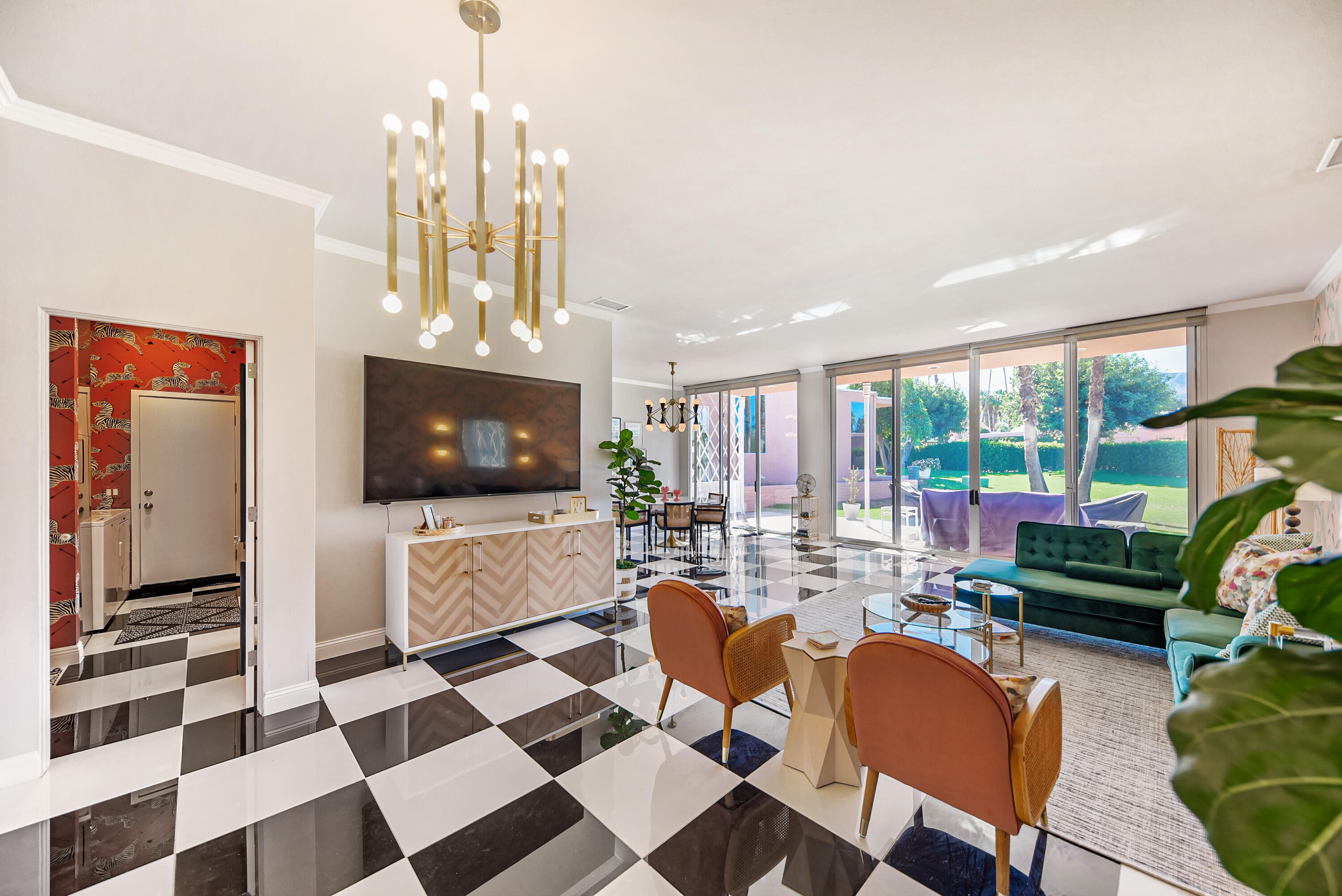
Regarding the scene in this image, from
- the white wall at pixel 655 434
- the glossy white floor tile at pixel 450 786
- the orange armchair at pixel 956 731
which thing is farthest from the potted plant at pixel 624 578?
the white wall at pixel 655 434

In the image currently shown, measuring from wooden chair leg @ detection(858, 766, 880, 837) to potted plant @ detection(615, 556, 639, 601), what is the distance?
2993mm

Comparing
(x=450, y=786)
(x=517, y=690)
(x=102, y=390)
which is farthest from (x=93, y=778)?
(x=102, y=390)

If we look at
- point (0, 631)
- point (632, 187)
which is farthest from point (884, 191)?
point (0, 631)

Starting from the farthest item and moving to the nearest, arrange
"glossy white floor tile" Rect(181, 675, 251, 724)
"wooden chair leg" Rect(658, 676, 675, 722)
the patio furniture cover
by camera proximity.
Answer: the patio furniture cover, "glossy white floor tile" Rect(181, 675, 251, 724), "wooden chair leg" Rect(658, 676, 675, 722)

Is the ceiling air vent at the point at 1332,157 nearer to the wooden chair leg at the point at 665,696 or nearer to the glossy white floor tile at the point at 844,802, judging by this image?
the glossy white floor tile at the point at 844,802

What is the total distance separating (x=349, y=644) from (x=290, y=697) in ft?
2.37

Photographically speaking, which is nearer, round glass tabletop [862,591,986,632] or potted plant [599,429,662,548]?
round glass tabletop [862,591,986,632]

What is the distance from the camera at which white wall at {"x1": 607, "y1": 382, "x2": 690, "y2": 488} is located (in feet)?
34.9

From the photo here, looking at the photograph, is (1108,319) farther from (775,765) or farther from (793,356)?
(775,765)

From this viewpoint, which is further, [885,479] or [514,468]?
[885,479]

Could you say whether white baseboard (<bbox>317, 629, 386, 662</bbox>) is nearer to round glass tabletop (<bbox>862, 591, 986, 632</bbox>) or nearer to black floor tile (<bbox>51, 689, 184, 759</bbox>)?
black floor tile (<bbox>51, 689, 184, 759</bbox>)

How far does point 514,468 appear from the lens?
455 centimetres

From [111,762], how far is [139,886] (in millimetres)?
1059

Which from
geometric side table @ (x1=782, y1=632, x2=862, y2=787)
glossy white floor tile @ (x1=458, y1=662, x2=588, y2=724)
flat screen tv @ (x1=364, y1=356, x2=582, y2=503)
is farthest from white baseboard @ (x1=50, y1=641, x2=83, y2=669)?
geometric side table @ (x1=782, y1=632, x2=862, y2=787)
